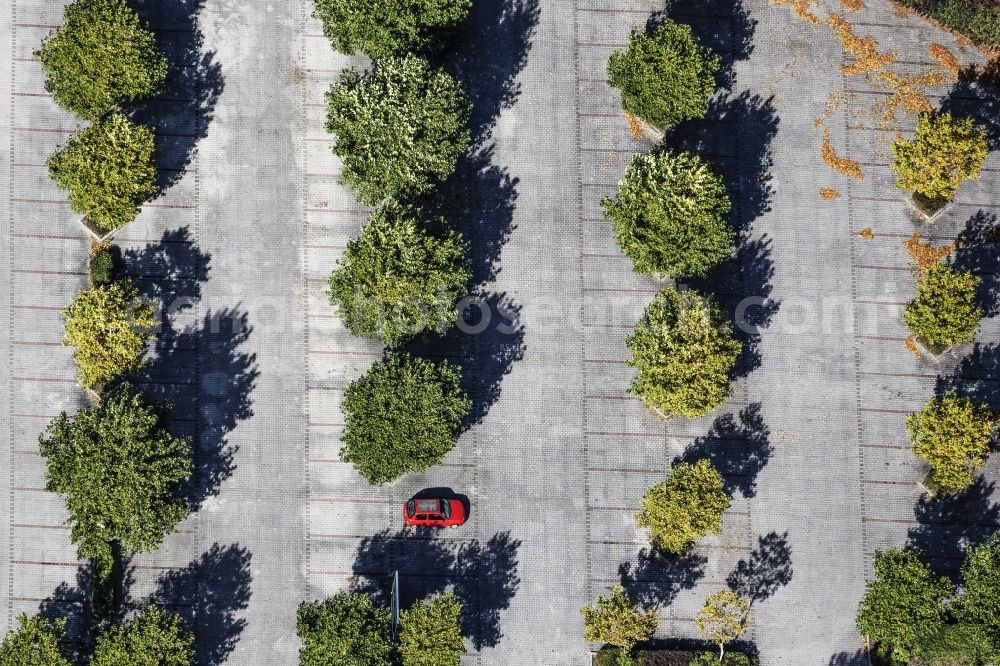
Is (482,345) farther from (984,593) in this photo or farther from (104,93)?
(984,593)

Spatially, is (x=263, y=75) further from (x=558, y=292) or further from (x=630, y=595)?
(x=630, y=595)

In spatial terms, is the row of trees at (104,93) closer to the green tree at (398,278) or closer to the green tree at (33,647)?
the green tree at (398,278)

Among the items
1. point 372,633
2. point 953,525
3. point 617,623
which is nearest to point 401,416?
point 372,633

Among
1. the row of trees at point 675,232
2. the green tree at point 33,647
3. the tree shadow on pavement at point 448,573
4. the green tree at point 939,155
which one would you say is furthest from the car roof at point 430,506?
the green tree at point 939,155

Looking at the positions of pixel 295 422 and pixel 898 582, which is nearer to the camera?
pixel 898 582

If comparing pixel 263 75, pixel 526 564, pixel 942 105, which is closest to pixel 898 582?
pixel 526 564

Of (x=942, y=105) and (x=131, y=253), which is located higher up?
(x=942, y=105)
